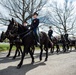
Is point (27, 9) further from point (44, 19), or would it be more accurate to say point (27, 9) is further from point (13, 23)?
point (13, 23)

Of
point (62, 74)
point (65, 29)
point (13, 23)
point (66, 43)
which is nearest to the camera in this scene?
point (62, 74)

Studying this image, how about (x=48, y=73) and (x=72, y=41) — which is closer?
(x=48, y=73)

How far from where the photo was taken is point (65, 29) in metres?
53.8

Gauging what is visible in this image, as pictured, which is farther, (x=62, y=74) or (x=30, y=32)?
(x=30, y=32)

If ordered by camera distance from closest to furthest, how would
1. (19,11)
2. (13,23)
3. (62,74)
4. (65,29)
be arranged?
(62,74) < (13,23) < (19,11) < (65,29)

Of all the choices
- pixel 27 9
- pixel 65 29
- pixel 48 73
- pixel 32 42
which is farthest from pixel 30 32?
pixel 65 29

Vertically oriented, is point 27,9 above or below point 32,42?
above

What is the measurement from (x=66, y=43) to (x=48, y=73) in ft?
A: 51.7

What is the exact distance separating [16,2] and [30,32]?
24.6 metres

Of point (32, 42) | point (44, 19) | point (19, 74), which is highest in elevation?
point (44, 19)

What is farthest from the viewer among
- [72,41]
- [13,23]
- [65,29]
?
[65,29]

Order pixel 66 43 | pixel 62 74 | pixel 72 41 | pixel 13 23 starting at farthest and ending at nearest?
pixel 72 41
pixel 66 43
pixel 13 23
pixel 62 74

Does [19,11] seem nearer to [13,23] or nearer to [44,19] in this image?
[44,19]

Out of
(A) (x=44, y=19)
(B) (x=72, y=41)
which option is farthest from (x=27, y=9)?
(B) (x=72, y=41)
